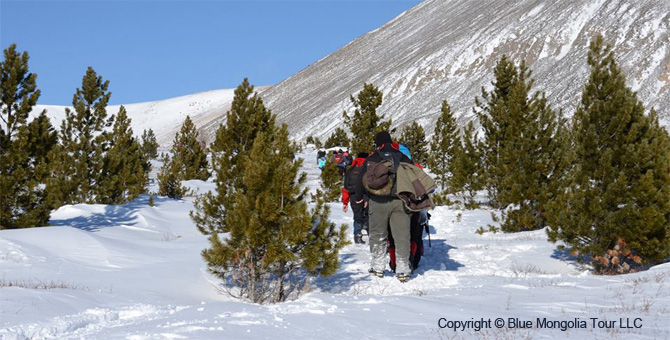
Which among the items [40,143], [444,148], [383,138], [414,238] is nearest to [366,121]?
[444,148]

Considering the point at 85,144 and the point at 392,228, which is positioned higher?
the point at 85,144

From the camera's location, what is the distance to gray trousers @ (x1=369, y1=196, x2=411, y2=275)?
6590 mm

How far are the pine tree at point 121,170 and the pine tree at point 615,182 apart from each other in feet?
42.6

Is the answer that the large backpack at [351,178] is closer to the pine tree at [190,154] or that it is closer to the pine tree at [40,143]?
the pine tree at [40,143]

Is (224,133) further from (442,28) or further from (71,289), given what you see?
(442,28)

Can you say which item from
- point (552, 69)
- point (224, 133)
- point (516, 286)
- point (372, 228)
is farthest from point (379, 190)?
point (552, 69)

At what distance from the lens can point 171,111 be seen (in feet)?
397

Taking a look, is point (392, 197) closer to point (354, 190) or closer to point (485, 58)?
point (354, 190)

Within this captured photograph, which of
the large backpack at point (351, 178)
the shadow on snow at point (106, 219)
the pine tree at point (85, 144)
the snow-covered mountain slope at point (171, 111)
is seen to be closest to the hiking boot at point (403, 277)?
the large backpack at point (351, 178)

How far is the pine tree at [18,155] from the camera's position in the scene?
11.1 metres

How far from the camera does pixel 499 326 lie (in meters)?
3.74

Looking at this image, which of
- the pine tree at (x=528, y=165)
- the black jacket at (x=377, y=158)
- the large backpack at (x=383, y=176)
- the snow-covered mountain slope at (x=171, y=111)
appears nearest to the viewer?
the large backpack at (x=383, y=176)

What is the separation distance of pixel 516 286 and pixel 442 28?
256 feet

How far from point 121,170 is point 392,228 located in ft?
45.2
